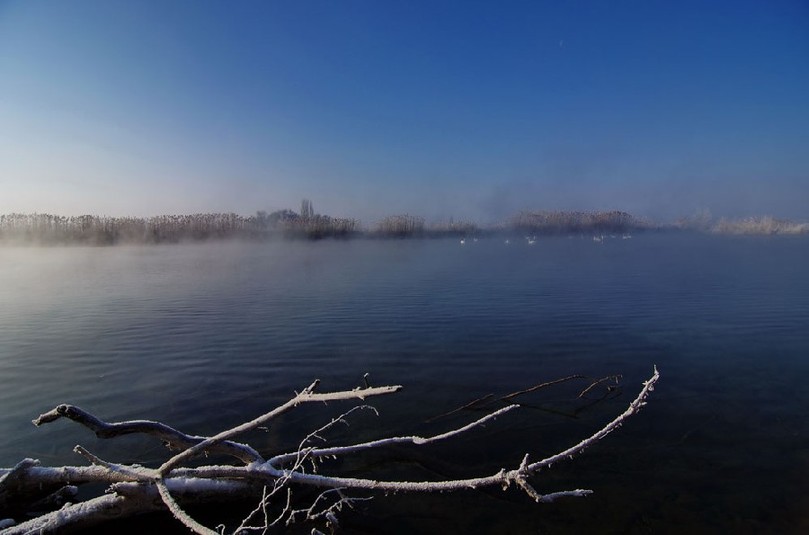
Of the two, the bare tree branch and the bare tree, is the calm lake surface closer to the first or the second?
the bare tree

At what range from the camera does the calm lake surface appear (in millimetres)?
4633

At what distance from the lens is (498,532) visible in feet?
13.8

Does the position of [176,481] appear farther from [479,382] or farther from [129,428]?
[479,382]

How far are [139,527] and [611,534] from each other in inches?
181

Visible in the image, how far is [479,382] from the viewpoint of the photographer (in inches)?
320

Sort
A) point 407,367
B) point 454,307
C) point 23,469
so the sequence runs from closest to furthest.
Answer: point 23,469 < point 407,367 < point 454,307

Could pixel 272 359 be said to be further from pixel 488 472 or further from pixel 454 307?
pixel 454 307

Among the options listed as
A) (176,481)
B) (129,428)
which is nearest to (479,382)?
(176,481)

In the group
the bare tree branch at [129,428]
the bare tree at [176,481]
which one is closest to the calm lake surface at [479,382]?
the bare tree at [176,481]

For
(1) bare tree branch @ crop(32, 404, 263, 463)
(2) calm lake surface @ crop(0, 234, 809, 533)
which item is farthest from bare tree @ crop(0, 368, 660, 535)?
(2) calm lake surface @ crop(0, 234, 809, 533)

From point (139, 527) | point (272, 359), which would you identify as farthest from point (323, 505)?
point (272, 359)

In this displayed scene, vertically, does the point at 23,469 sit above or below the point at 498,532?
above

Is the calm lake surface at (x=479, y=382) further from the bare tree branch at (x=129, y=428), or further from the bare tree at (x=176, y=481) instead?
the bare tree branch at (x=129, y=428)

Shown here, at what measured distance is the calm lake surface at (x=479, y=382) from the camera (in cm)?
463
